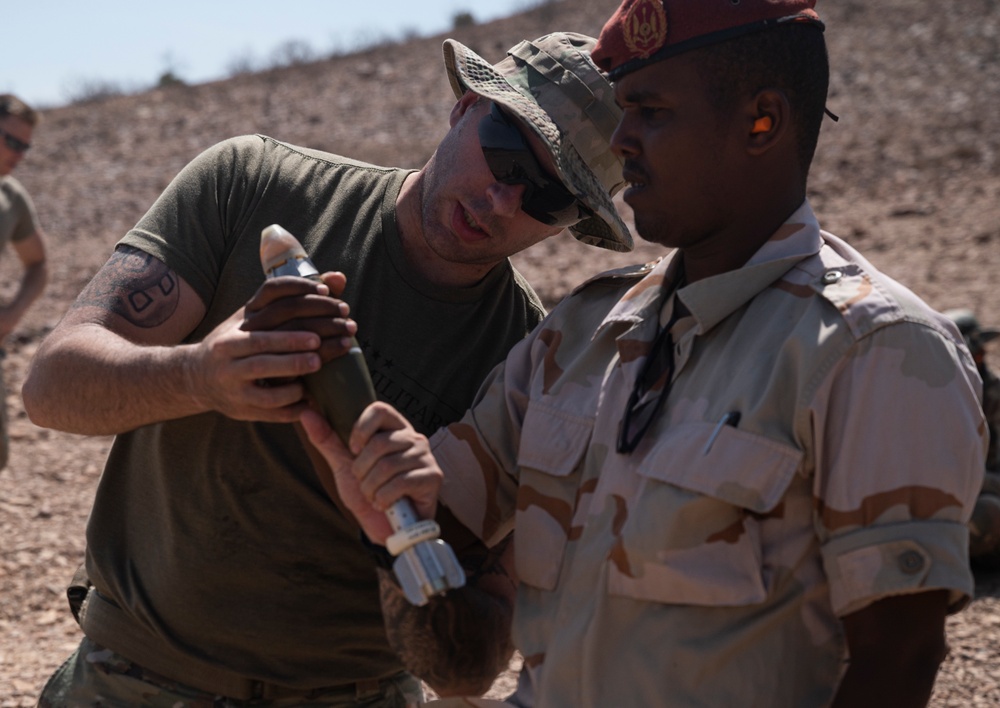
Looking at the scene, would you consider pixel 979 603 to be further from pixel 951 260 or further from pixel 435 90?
pixel 435 90

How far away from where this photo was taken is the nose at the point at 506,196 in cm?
297

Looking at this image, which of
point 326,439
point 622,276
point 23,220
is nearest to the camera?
point 326,439

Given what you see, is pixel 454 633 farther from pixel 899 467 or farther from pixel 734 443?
pixel 899 467

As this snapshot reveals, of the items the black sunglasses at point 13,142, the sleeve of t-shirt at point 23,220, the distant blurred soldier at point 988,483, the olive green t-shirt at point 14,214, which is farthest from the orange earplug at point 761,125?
the sleeve of t-shirt at point 23,220

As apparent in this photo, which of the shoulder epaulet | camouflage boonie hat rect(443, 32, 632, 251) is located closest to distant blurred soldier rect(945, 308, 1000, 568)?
camouflage boonie hat rect(443, 32, 632, 251)

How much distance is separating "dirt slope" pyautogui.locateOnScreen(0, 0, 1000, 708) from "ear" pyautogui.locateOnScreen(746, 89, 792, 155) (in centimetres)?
321

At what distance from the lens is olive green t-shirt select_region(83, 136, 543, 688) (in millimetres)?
2891

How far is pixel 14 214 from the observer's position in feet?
28.6

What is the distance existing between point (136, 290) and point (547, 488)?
108cm

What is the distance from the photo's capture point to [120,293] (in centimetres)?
276

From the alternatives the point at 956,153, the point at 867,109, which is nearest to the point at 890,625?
the point at 956,153

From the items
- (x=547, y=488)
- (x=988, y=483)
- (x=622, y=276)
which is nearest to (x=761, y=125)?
(x=622, y=276)

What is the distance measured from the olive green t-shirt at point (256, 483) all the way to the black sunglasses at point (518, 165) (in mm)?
272

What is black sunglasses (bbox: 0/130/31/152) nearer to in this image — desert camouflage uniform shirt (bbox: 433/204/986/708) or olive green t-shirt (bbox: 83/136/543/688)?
olive green t-shirt (bbox: 83/136/543/688)
